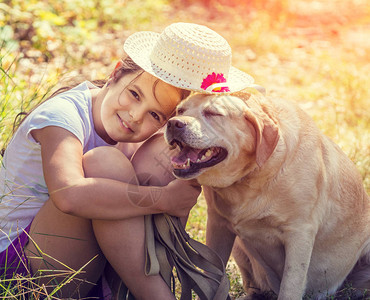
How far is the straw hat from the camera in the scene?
2455 mm

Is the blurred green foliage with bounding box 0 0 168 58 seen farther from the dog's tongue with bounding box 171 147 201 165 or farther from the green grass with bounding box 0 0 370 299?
the dog's tongue with bounding box 171 147 201 165

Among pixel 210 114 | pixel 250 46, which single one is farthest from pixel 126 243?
pixel 250 46

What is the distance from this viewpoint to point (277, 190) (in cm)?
260

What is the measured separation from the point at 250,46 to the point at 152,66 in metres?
5.27

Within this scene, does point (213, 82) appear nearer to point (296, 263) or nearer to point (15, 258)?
point (296, 263)

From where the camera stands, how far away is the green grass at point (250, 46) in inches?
193

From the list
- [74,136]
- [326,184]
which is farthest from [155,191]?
[326,184]

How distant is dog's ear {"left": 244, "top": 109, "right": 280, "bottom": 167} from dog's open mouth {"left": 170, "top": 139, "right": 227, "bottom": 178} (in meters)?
0.17

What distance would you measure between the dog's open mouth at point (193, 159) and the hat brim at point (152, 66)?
27cm

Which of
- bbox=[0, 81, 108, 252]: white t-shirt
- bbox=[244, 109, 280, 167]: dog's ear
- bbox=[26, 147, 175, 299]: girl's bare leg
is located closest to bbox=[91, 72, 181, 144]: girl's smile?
bbox=[0, 81, 108, 252]: white t-shirt

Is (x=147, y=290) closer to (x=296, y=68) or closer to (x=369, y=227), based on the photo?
(x=369, y=227)

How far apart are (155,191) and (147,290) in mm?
452

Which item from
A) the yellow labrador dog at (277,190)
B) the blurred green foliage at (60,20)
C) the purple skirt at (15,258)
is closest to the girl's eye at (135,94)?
the yellow labrador dog at (277,190)

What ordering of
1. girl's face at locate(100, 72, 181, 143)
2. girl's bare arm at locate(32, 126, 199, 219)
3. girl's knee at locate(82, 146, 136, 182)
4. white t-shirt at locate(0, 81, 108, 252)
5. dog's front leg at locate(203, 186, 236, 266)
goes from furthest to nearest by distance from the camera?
dog's front leg at locate(203, 186, 236, 266), girl's face at locate(100, 72, 181, 143), white t-shirt at locate(0, 81, 108, 252), girl's knee at locate(82, 146, 136, 182), girl's bare arm at locate(32, 126, 199, 219)
